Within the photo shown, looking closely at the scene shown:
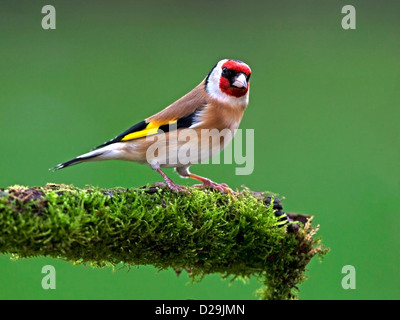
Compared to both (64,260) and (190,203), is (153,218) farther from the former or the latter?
(64,260)

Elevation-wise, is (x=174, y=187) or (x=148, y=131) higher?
(x=148, y=131)

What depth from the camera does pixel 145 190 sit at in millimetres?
2316

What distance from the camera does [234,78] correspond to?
9.39 feet

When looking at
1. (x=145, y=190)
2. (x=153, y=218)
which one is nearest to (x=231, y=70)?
(x=145, y=190)

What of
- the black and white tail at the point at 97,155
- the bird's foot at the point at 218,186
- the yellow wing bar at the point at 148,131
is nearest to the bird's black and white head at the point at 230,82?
the yellow wing bar at the point at 148,131

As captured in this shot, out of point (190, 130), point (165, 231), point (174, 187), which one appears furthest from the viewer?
point (190, 130)

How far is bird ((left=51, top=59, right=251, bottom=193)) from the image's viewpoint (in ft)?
9.11

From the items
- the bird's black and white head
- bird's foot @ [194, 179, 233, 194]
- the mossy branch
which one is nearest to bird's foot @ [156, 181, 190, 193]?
the mossy branch

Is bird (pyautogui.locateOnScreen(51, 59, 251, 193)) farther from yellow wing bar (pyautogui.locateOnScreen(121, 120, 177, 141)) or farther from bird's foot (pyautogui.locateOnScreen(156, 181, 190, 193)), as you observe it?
bird's foot (pyautogui.locateOnScreen(156, 181, 190, 193))

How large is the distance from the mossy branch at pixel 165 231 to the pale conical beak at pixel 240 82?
27.4 inches

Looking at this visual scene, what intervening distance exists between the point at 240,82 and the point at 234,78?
6cm

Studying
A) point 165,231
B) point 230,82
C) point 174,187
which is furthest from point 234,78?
point 165,231

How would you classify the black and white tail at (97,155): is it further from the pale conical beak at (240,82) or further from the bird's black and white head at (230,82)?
the pale conical beak at (240,82)

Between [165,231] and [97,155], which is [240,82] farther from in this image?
[165,231]
